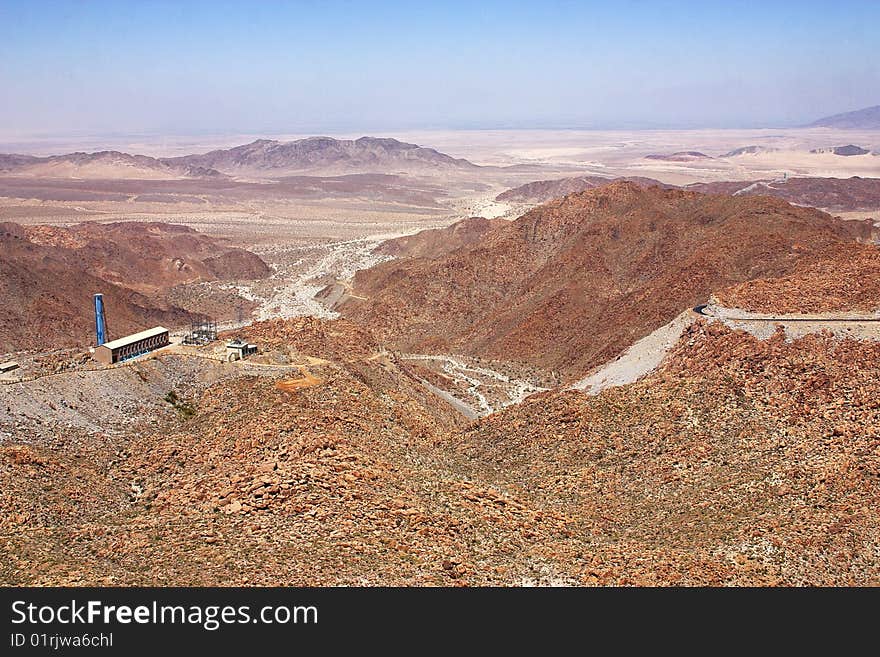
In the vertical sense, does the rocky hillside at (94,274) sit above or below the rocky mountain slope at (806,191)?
below

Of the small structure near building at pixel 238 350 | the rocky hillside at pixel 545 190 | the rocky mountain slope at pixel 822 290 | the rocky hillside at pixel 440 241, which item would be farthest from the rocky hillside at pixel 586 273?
the rocky hillside at pixel 545 190

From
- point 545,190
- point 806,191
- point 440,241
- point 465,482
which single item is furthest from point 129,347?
point 545,190

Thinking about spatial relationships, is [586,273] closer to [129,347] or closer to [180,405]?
[129,347]

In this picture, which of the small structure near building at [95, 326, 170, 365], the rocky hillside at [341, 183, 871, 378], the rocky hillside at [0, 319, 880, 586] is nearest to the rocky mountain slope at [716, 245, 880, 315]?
the rocky hillside at [0, 319, 880, 586]

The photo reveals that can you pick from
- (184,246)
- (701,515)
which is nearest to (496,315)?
(701,515)

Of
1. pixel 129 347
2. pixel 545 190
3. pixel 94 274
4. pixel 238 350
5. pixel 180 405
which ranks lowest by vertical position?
pixel 94 274

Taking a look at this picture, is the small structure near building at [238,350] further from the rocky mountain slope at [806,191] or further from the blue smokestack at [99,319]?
the rocky mountain slope at [806,191]
